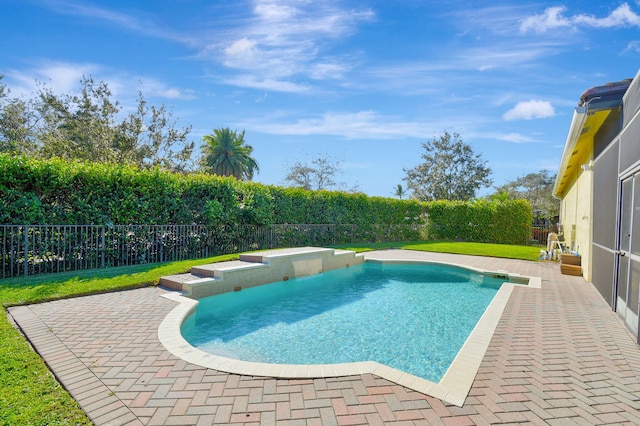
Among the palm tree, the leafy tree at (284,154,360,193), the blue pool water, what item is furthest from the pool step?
→ the leafy tree at (284,154,360,193)

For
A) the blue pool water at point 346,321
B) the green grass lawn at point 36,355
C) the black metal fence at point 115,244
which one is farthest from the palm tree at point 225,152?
the green grass lawn at point 36,355

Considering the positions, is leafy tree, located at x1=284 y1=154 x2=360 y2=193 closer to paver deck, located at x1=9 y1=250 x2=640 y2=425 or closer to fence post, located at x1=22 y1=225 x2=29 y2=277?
fence post, located at x1=22 y1=225 x2=29 y2=277

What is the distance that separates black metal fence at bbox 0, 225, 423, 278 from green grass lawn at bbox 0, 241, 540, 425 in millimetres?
690

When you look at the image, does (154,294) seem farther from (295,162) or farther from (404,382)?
(295,162)

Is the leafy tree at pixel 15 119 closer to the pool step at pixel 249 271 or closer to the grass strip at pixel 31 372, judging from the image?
the grass strip at pixel 31 372

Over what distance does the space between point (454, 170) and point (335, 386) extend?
1580 inches

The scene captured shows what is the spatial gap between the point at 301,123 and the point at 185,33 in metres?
13.4

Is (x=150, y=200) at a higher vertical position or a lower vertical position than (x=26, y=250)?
higher

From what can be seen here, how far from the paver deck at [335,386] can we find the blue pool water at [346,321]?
3.87 ft

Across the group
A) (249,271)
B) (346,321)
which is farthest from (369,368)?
(249,271)

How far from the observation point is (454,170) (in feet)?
130

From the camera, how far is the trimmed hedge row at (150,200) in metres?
8.64

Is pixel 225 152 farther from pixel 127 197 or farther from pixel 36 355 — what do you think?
pixel 36 355

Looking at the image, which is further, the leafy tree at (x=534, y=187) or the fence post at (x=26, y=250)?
the leafy tree at (x=534, y=187)
